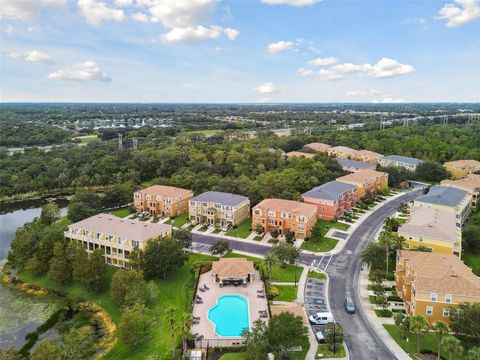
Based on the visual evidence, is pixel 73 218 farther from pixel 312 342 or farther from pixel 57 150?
pixel 57 150

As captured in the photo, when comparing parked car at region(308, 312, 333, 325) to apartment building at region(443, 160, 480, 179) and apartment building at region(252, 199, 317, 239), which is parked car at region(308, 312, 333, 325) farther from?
apartment building at region(443, 160, 480, 179)

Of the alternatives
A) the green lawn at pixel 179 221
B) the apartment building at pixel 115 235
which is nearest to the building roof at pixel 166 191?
the green lawn at pixel 179 221

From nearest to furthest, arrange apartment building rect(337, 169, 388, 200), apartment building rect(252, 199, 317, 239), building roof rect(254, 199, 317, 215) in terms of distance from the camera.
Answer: apartment building rect(252, 199, 317, 239) → building roof rect(254, 199, 317, 215) → apartment building rect(337, 169, 388, 200)

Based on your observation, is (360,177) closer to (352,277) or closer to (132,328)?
(352,277)

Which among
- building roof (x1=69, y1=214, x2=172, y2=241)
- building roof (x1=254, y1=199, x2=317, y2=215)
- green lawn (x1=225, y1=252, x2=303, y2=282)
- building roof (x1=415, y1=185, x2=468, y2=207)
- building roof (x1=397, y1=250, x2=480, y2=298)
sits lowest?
green lawn (x1=225, y1=252, x2=303, y2=282)

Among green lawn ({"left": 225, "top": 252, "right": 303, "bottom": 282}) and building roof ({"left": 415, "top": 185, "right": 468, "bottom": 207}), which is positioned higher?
building roof ({"left": 415, "top": 185, "right": 468, "bottom": 207})

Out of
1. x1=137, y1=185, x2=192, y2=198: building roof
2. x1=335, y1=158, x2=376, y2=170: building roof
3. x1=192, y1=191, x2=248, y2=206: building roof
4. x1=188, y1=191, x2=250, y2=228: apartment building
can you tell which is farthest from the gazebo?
x1=335, y1=158, x2=376, y2=170: building roof
